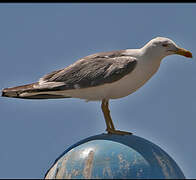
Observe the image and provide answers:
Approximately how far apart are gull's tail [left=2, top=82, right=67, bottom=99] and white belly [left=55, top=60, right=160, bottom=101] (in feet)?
1.50

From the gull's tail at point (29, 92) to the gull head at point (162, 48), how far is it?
6.76ft

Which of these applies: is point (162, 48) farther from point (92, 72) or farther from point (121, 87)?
point (92, 72)

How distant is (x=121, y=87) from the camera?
31.1 feet

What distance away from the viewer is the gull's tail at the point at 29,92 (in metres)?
9.81

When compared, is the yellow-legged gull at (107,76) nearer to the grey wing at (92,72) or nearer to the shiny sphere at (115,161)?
the grey wing at (92,72)

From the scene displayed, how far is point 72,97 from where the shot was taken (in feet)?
32.9

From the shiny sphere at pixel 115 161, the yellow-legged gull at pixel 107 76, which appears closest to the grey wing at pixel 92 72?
the yellow-legged gull at pixel 107 76

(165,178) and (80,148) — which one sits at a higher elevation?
(80,148)

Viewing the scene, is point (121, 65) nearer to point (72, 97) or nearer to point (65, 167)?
point (72, 97)

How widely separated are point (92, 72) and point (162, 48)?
1471 mm

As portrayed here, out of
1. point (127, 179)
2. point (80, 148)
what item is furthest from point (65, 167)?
point (127, 179)

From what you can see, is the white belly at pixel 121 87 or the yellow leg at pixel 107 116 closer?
the white belly at pixel 121 87

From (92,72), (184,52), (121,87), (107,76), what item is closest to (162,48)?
(184,52)

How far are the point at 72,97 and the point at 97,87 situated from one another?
0.78 meters
